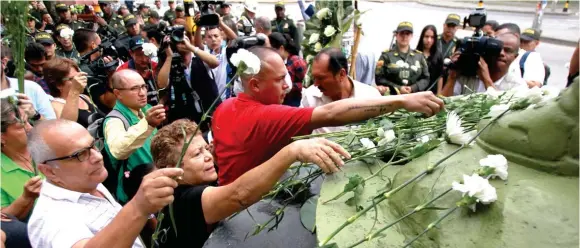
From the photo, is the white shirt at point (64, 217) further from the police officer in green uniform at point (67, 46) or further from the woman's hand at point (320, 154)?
the police officer in green uniform at point (67, 46)

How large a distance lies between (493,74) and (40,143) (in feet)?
10.8

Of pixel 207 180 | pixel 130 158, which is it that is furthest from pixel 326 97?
pixel 130 158

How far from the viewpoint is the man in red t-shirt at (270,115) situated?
2246 millimetres

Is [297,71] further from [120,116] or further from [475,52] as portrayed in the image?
[120,116]

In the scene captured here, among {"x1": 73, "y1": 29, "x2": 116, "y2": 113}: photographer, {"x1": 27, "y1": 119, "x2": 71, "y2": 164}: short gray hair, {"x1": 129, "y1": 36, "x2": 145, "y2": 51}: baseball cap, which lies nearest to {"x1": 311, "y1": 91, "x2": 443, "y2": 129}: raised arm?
{"x1": 27, "y1": 119, "x2": 71, "y2": 164}: short gray hair

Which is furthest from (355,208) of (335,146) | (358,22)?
(358,22)

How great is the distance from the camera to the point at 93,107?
371 centimetres

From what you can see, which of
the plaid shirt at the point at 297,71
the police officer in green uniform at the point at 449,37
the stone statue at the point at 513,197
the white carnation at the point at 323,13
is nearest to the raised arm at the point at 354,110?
the stone statue at the point at 513,197

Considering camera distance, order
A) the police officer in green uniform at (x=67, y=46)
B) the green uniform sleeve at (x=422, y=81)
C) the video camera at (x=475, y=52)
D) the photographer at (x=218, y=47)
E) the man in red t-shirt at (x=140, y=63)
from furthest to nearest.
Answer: the police officer in green uniform at (x=67, y=46), the photographer at (x=218, y=47), the green uniform sleeve at (x=422, y=81), the man in red t-shirt at (x=140, y=63), the video camera at (x=475, y=52)

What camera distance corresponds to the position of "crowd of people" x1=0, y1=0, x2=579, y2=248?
5.71ft

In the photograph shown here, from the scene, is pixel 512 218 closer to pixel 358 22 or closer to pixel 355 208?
pixel 355 208

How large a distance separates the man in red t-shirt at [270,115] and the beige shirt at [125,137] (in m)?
0.57

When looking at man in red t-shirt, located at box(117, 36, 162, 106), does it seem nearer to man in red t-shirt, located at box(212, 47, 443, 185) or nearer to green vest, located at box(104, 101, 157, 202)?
green vest, located at box(104, 101, 157, 202)

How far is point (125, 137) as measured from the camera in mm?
2756
